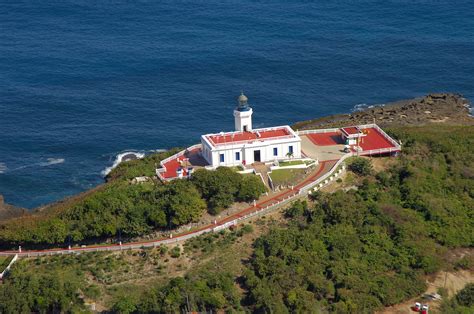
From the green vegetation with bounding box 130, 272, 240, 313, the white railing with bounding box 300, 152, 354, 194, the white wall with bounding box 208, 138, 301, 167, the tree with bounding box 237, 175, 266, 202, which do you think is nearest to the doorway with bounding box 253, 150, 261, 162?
the white wall with bounding box 208, 138, 301, 167

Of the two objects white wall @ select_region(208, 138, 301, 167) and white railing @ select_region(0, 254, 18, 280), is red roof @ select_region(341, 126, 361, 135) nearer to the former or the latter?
white wall @ select_region(208, 138, 301, 167)

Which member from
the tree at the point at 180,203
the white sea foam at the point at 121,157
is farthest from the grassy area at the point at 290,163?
the white sea foam at the point at 121,157

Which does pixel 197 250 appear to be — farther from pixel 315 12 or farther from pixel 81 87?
pixel 315 12

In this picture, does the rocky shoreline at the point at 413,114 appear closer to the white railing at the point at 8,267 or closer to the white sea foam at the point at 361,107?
Result: the white sea foam at the point at 361,107

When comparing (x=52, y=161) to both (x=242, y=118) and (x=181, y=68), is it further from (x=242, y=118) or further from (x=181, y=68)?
(x=181, y=68)

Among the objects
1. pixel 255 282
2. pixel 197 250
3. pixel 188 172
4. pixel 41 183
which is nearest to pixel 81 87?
pixel 41 183

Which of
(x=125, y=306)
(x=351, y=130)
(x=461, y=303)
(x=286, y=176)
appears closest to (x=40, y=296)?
(x=125, y=306)
